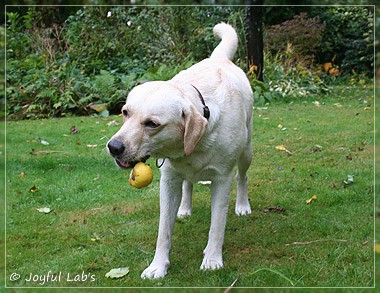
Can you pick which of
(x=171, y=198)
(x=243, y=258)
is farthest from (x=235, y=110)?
(x=243, y=258)

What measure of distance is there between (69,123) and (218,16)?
10.1ft

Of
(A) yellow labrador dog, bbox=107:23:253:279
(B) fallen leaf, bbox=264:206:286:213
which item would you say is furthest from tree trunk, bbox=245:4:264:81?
(A) yellow labrador dog, bbox=107:23:253:279

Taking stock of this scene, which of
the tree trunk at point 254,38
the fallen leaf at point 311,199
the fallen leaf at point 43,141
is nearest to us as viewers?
the fallen leaf at point 311,199

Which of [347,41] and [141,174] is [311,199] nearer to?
[141,174]

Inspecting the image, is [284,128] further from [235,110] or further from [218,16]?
[235,110]

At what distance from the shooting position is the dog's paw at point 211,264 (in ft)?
9.14

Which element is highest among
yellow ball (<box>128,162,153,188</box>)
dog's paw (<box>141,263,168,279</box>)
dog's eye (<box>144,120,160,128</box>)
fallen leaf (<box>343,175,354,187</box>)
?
dog's eye (<box>144,120,160,128</box>)

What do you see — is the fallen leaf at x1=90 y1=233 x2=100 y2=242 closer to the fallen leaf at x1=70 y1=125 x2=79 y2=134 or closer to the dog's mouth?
the dog's mouth

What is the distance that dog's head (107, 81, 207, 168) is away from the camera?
2314 millimetres

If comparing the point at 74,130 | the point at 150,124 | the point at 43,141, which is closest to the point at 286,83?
the point at 74,130

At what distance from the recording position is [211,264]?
2.79 metres

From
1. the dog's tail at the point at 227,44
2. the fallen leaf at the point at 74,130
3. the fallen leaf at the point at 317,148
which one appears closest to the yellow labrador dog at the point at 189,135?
the dog's tail at the point at 227,44

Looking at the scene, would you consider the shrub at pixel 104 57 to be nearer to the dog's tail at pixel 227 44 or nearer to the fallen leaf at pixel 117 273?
the dog's tail at pixel 227 44

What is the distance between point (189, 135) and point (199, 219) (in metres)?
1.40
